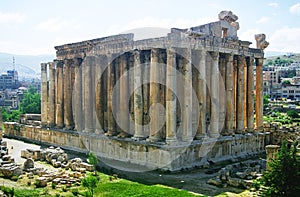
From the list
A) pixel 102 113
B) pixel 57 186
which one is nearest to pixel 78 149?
pixel 102 113

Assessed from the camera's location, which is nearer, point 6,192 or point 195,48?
point 6,192

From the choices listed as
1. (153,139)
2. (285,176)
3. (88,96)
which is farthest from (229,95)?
(285,176)

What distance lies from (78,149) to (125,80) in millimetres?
8118

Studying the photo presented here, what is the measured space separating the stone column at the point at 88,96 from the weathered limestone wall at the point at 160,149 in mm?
974

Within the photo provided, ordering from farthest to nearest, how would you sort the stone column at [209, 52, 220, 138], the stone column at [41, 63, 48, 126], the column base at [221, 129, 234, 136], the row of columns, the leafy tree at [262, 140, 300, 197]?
1. the stone column at [41, 63, 48, 126]
2. the column base at [221, 129, 234, 136]
3. the stone column at [209, 52, 220, 138]
4. the row of columns
5. the leafy tree at [262, 140, 300, 197]

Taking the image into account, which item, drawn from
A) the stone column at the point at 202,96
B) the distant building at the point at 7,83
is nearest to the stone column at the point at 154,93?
the stone column at the point at 202,96

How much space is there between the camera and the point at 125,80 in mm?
30234

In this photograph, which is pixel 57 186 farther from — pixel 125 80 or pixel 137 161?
pixel 125 80

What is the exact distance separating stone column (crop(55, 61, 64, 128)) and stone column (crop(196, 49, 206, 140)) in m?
15.9

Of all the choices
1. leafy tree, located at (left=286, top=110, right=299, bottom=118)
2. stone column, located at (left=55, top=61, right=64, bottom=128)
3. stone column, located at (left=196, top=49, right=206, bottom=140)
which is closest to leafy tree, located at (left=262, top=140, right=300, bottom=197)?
stone column, located at (left=196, top=49, right=206, bottom=140)

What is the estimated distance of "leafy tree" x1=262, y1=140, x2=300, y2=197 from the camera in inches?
599

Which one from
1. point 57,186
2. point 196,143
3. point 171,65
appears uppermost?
point 171,65

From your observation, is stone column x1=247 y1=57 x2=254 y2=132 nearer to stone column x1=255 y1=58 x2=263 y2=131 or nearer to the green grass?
stone column x1=255 y1=58 x2=263 y2=131

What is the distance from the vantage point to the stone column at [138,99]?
27.8 meters
